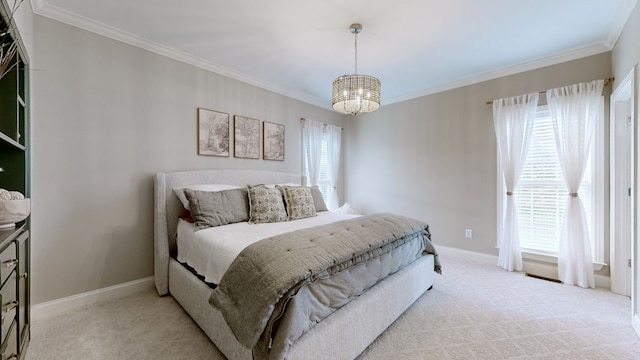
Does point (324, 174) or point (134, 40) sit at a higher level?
point (134, 40)

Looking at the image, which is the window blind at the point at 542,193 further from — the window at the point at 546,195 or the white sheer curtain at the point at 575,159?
the white sheer curtain at the point at 575,159

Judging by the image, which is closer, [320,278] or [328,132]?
[320,278]

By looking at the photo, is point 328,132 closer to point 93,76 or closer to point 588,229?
point 93,76

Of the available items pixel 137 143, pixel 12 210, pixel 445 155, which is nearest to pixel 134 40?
pixel 137 143

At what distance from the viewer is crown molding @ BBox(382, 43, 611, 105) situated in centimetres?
271

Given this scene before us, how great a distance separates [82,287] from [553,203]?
16.3ft

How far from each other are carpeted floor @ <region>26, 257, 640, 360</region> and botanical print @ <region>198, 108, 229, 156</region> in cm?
166

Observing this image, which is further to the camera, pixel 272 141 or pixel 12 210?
pixel 272 141

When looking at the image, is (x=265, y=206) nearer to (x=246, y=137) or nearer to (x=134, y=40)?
(x=246, y=137)

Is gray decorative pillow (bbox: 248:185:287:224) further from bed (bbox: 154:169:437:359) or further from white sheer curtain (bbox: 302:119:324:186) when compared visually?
white sheer curtain (bbox: 302:119:324:186)

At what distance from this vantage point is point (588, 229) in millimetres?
2732

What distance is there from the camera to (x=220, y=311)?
147 cm

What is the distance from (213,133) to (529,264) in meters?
4.20

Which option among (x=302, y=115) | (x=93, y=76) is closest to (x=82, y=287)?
(x=93, y=76)
